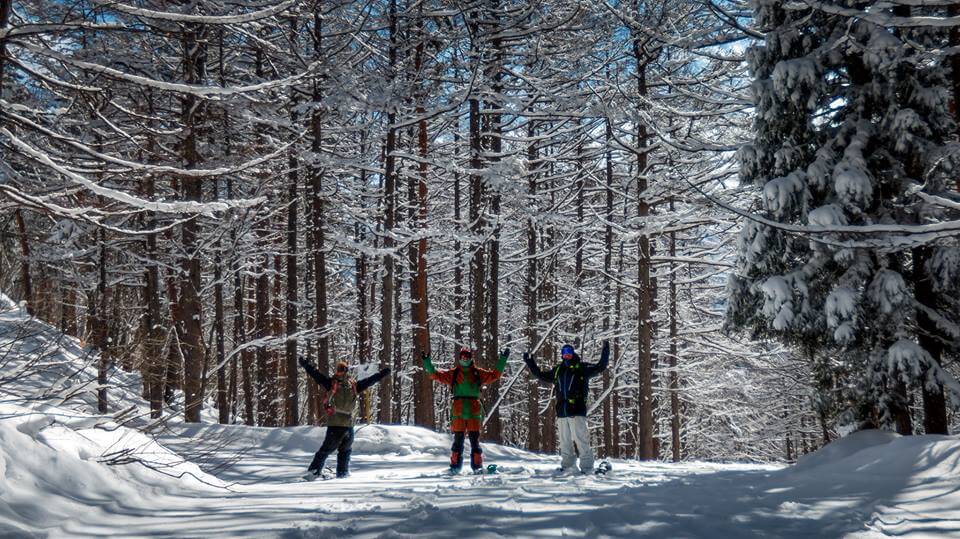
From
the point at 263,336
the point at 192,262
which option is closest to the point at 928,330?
the point at 192,262

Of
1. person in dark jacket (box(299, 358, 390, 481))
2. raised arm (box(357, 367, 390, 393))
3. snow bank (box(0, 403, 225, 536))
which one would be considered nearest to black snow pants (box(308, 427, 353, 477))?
person in dark jacket (box(299, 358, 390, 481))

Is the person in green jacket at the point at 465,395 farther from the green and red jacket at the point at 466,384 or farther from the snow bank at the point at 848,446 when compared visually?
the snow bank at the point at 848,446

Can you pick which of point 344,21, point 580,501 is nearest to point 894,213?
point 580,501

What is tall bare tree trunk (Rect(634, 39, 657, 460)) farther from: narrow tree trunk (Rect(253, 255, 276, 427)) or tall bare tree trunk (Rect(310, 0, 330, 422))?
narrow tree trunk (Rect(253, 255, 276, 427))

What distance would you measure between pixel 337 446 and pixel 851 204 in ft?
24.9

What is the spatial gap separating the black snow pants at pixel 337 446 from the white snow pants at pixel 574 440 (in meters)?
2.92

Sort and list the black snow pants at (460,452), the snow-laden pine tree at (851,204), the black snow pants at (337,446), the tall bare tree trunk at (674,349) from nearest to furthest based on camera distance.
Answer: the snow-laden pine tree at (851,204) → the black snow pants at (337,446) → the black snow pants at (460,452) → the tall bare tree trunk at (674,349)

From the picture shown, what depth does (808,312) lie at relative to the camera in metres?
8.77

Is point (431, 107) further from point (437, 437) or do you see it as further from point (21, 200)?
point (21, 200)

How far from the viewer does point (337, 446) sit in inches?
341

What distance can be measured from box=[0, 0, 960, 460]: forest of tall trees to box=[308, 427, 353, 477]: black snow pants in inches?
70.6

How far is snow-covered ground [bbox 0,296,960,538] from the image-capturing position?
430cm

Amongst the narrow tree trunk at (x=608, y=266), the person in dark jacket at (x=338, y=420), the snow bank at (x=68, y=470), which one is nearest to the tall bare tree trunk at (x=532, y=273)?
the narrow tree trunk at (x=608, y=266)

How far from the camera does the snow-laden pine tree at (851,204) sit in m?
8.29
